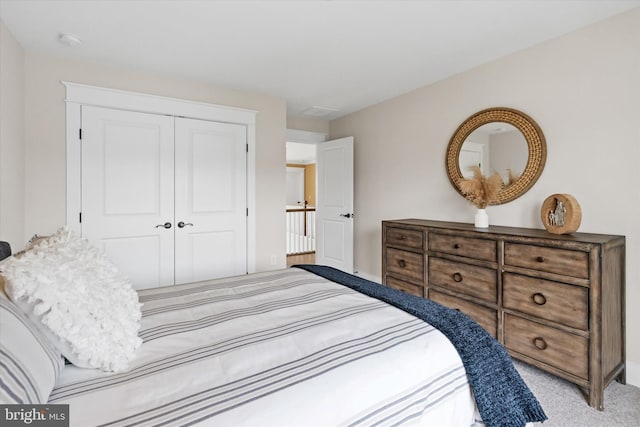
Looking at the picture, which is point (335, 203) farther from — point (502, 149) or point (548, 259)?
point (548, 259)

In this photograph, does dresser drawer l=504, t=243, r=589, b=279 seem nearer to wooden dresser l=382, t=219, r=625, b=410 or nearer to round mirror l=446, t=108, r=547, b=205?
wooden dresser l=382, t=219, r=625, b=410

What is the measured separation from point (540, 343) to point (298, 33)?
109 inches

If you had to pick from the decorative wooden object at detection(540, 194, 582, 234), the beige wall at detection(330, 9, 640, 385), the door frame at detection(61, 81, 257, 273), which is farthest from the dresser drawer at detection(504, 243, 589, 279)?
the door frame at detection(61, 81, 257, 273)

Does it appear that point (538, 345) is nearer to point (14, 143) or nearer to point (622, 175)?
point (622, 175)

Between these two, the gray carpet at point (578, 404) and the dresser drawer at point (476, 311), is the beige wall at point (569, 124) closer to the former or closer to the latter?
the gray carpet at point (578, 404)

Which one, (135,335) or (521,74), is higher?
(521,74)

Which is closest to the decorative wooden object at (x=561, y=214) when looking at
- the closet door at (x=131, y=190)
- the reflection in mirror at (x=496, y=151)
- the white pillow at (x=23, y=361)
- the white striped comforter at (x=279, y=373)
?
the reflection in mirror at (x=496, y=151)

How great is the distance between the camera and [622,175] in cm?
213

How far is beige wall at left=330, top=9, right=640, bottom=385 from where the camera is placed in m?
2.10

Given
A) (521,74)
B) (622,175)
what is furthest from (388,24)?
(622,175)

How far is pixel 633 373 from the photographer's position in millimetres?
2084

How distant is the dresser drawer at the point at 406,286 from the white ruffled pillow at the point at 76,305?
2.43 meters

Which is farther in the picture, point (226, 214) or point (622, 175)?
point (226, 214)

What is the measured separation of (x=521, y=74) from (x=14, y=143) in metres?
4.14
